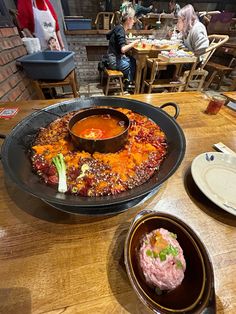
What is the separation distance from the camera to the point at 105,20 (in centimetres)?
537

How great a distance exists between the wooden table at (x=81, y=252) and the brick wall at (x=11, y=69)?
1662 millimetres

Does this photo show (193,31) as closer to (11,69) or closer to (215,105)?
(215,105)

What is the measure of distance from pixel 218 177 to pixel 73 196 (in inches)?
27.6

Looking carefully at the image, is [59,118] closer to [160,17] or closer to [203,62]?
[203,62]

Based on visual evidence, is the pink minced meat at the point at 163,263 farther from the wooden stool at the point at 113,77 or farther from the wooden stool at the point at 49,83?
the wooden stool at the point at 113,77

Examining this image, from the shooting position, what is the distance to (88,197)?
701 millimetres

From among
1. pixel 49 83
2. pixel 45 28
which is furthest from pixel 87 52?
pixel 49 83

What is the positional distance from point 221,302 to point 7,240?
75 cm

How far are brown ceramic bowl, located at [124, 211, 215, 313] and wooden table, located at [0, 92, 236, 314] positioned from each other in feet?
0.33

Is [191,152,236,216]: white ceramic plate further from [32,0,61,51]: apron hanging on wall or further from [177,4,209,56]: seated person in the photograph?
[177,4,209,56]: seated person

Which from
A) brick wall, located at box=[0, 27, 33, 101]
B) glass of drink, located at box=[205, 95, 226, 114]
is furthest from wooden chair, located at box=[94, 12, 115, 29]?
glass of drink, located at box=[205, 95, 226, 114]

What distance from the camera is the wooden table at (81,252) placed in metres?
0.50

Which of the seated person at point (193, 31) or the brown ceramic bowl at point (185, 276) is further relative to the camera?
the seated person at point (193, 31)

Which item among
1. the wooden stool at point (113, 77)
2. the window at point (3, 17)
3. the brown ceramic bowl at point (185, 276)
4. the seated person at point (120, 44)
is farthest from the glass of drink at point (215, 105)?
the seated person at point (120, 44)
